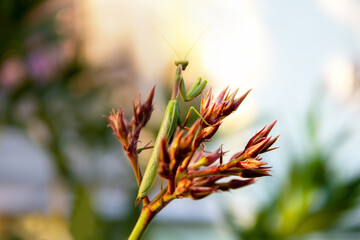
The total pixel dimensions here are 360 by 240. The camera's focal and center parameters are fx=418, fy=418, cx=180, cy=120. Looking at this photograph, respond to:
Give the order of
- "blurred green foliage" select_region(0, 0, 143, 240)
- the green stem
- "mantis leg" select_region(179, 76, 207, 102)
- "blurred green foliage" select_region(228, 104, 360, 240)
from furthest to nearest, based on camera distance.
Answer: "blurred green foliage" select_region(0, 0, 143, 240) → "blurred green foliage" select_region(228, 104, 360, 240) → "mantis leg" select_region(179, 76, 207, 102) → the green stem

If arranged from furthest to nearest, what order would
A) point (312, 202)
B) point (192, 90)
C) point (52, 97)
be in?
1. point (52, 97)
2. point (312, 202)
3. point (192, 90)

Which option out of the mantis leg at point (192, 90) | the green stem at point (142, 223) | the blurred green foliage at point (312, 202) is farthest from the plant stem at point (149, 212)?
the blurred green foliage at point (312, 202)

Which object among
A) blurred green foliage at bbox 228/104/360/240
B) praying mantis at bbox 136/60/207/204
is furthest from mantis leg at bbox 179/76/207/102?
blurred green foliage at bbox 228/104/360/240

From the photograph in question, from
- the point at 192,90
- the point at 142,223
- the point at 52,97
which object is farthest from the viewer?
the point at 52,97

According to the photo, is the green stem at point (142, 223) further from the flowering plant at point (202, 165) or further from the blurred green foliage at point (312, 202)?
the blurred green foliage at point (312, 202)

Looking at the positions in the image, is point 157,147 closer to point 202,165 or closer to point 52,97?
point 202,165

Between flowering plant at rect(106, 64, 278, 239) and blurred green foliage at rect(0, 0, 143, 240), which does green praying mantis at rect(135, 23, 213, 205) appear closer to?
flowering plant at rect(106, 64, 278, 239)

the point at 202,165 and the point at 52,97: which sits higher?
the point at 52,97

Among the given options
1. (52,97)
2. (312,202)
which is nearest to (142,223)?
(312,202)

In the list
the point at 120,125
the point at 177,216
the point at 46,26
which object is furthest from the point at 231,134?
the point at 177,216
